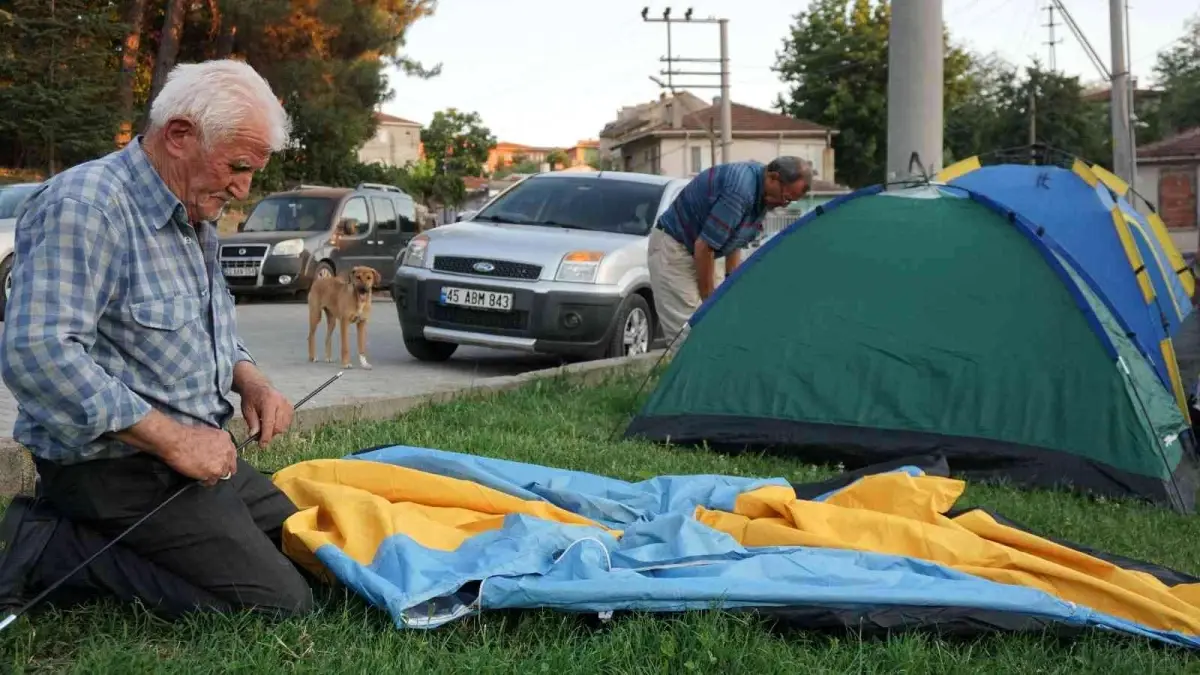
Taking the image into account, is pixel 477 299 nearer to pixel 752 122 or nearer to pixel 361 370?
pixel 361 370

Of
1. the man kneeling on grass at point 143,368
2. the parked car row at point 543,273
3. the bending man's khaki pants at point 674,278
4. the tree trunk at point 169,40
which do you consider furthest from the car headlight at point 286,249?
the man kneeling on grass at point 143,368

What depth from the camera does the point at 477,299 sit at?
944 centimetres

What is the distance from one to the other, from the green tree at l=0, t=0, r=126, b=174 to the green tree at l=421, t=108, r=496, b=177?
173 ft

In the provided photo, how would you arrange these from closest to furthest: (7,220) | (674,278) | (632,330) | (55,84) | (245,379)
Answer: (245,379), (674,278), (632,330), (7,220), (55,84)

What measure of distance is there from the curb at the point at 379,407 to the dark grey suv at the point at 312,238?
25.4ft

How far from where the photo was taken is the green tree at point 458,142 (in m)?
80.1

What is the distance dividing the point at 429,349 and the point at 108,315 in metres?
7.25

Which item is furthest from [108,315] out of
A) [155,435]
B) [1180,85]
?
[1180,85]

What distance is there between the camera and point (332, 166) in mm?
34125

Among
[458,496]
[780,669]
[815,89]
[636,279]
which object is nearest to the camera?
[780,669]

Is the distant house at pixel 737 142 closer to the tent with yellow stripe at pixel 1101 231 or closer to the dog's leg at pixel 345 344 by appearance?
the dog's leg at pixel 345 344

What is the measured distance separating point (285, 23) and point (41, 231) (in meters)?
26.7

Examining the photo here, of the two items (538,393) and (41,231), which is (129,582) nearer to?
(41,231)

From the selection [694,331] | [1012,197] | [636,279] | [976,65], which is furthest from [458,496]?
[976,65]
